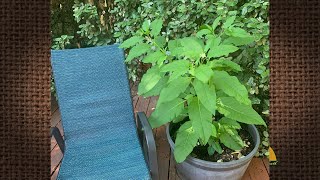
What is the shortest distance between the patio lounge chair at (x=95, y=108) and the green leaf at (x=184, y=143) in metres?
0.32

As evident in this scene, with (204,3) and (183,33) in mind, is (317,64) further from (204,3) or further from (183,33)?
(183,33)

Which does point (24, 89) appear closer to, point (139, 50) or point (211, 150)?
point (139, 50)

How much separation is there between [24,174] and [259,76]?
1.72 metres

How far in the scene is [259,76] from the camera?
2486 mm

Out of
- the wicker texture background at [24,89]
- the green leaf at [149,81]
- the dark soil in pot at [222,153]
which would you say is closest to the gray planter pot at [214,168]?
the dark soil in pot at [222,153]

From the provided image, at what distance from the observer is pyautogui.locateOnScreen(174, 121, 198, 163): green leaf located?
191 centimetres

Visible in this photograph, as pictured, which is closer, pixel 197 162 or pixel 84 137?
pixel 197 162

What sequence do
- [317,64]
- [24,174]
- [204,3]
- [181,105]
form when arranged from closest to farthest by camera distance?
[317,64], [24,174], [181,105], [204,3]

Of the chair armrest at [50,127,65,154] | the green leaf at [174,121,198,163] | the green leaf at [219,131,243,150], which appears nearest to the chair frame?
the chair armrest at [50,127,65,154]

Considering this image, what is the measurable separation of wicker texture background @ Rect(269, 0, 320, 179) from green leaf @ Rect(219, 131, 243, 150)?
34 cm

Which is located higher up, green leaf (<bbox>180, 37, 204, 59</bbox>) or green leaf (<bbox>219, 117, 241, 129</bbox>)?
green leaf (<bbox>180, 37, 204, 59</bbox>)

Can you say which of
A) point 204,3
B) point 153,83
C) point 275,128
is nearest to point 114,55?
point 153,83

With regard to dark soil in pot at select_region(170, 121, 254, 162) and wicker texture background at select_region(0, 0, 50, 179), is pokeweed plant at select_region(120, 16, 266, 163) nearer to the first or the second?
dark soil in pot at select_region(170, 121, 254, 162)

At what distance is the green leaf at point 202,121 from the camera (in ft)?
5.86
